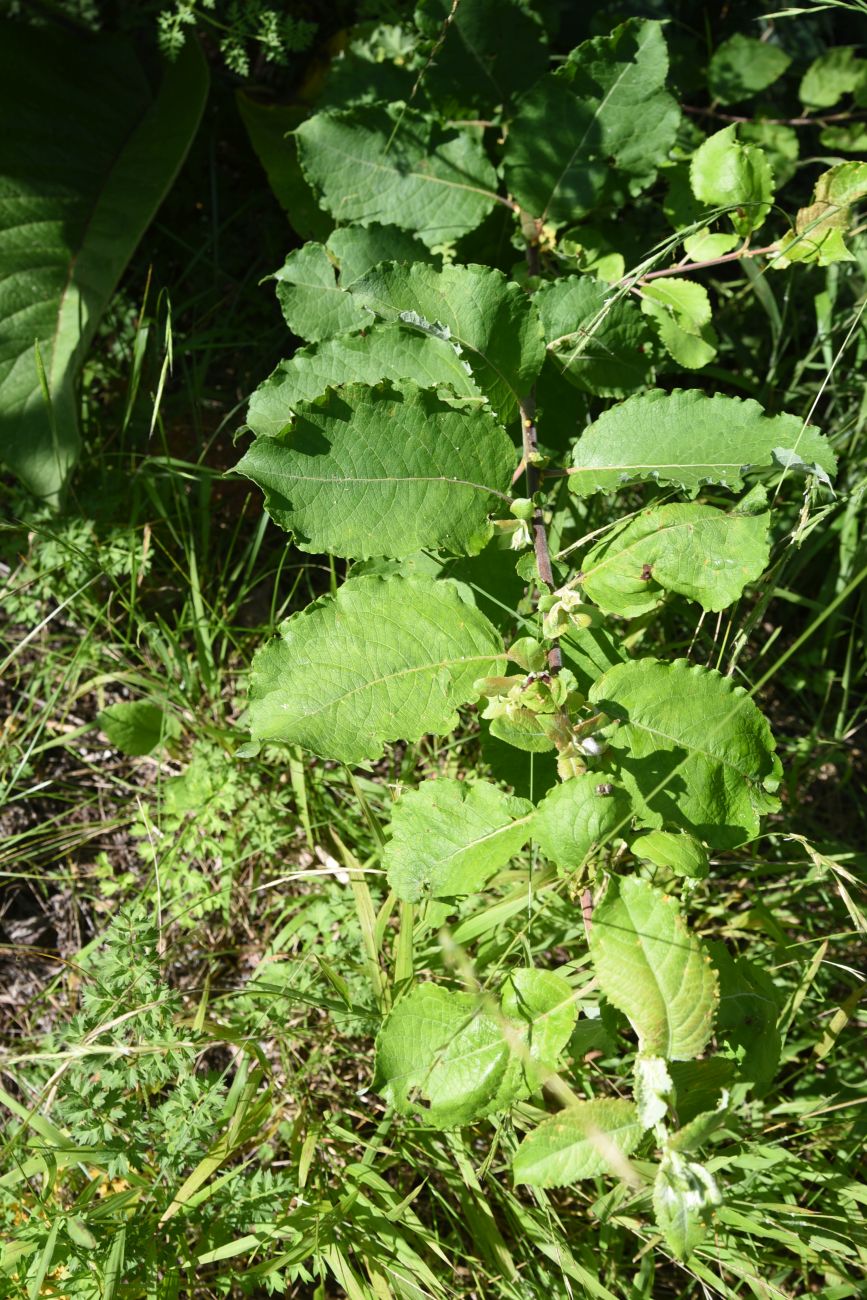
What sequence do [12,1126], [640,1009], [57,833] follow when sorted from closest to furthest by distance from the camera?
[640,1009] < [12,1126] < [57,833]

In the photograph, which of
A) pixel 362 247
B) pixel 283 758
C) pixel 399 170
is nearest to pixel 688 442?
pixel 362 247

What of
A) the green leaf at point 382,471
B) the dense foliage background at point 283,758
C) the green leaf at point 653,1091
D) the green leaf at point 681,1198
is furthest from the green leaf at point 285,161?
the green leaf at point 681,1198

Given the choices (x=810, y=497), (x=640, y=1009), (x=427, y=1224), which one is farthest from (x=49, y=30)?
(x=427, y=1224)

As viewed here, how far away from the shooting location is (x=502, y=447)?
1.53 m

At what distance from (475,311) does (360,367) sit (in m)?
0.20

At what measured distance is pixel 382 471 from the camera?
1.46 metres

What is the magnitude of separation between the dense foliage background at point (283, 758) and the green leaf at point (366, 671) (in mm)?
191

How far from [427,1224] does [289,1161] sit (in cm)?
31

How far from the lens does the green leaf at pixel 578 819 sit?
129 cm

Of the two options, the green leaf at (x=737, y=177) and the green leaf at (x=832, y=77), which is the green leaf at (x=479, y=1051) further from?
the green leaf at (x=832, y=77)

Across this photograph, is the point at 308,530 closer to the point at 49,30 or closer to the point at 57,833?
the point at 57,833

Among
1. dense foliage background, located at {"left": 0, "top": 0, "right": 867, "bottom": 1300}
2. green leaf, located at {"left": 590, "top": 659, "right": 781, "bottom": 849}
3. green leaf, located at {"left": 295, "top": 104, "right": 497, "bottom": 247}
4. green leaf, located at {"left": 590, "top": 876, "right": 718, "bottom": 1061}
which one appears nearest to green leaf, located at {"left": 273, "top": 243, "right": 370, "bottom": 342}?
dense foliage background, located at {"left": 0, "top": 0, "right": 867, "bottom": 1300}

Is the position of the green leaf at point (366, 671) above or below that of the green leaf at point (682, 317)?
below

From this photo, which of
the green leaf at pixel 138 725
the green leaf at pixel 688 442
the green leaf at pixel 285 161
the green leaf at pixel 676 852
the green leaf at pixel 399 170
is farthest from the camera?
the green leaf at pixel 138 725
